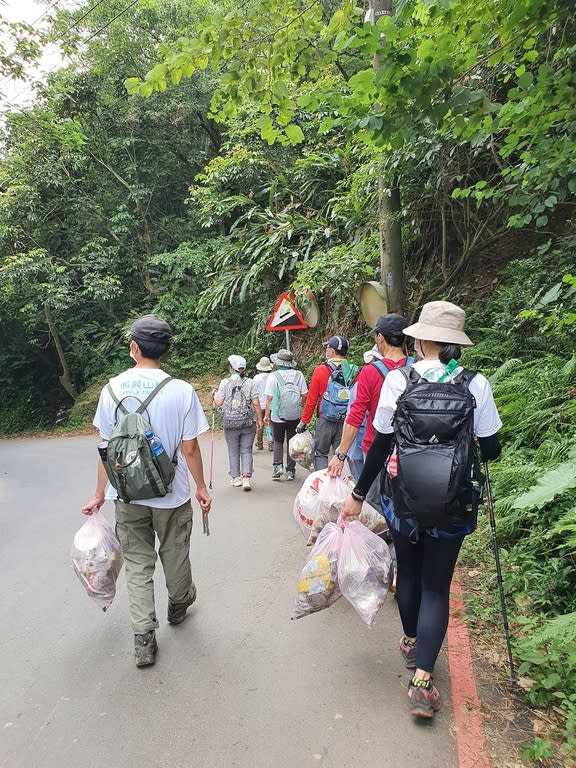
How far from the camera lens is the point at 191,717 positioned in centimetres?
277

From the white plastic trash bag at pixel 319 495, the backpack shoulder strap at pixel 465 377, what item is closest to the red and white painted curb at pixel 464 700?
the white plastic trash bag at pixel 319 495

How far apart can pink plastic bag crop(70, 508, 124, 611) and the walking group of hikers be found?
17cm

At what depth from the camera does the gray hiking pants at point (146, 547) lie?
10.8ft

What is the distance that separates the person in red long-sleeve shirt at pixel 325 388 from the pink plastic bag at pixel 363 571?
2.47 metres

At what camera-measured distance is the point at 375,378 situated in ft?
11.6

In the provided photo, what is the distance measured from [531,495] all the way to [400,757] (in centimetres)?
165

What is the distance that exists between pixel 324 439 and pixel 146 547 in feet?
8.66

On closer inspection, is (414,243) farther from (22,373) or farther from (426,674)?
(22,373)

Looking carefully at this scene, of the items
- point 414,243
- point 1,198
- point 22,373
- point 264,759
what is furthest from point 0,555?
point 22,373

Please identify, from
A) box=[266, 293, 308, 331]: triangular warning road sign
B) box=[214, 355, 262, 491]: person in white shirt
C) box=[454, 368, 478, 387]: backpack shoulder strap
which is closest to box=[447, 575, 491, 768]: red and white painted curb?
box=[454, 368, 478, 387]: backpack shoulder strap

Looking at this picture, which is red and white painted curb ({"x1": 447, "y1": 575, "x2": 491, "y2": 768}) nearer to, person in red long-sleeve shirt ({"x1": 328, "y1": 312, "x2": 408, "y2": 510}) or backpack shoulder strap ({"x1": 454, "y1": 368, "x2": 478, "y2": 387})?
person in red long-sleeve shirt ({"x1": 328, "y1": 312, "x2": 408, "y2": 510})

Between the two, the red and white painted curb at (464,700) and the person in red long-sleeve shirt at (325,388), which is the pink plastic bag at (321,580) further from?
the person in red long-sleeve shirt at (325,388)

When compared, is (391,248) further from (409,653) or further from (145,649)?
(145,649)

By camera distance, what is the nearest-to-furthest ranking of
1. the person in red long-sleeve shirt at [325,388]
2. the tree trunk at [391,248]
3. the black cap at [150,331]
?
the black cap at [150,331] < the person in red long-sleeve shirt at [325,388] < the tree trunk at [391,248]
